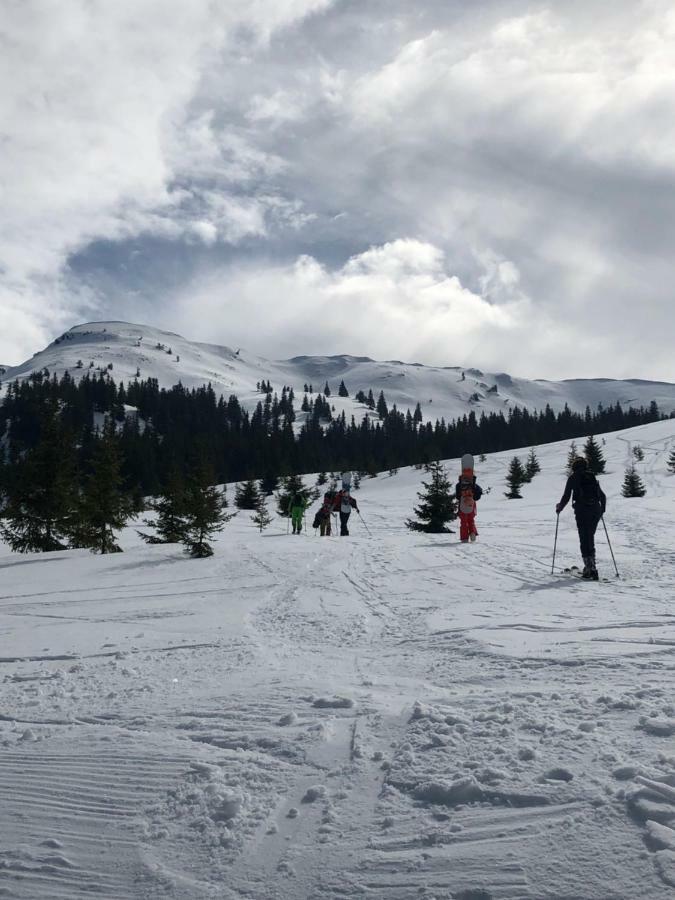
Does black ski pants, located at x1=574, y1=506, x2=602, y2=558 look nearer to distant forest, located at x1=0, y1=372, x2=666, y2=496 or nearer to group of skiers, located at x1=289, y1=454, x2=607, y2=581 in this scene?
group of skiers, located at x1=289, y1=454, x2=607, y2=581

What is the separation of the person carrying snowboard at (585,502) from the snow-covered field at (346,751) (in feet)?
5.45

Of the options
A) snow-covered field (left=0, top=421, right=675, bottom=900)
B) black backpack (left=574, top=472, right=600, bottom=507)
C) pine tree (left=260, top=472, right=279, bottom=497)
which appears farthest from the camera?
pine tree (left=260, top=472, right=279, bottom=497)

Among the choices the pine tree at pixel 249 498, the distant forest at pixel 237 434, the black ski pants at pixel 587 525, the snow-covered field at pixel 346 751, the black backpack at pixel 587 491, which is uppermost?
the distant forest at pixel 237 434

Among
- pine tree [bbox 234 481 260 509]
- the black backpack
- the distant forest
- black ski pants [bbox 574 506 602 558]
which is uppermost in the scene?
the distant forest

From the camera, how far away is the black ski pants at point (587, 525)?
919 cm

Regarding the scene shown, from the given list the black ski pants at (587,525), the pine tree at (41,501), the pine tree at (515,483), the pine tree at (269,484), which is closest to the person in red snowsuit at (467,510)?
the black ski pants at (587,525)

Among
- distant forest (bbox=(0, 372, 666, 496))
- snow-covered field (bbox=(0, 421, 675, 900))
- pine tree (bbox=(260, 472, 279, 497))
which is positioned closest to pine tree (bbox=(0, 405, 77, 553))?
snow-covered field (bbox=(0, 421, 675, 900))

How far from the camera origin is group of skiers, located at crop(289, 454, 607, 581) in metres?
9.30

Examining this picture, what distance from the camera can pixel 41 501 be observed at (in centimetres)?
2200

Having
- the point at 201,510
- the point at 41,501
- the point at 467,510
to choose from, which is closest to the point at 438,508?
the point at 467,510

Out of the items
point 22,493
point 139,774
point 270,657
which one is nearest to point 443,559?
point 270,657

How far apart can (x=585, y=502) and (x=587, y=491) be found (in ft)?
0.67

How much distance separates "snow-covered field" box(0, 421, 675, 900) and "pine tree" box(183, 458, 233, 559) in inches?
253

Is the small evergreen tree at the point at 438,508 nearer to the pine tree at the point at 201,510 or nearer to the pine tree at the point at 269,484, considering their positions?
the pine tree at the point at 201,510
